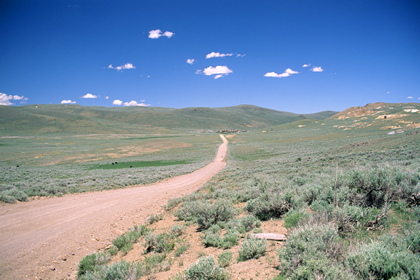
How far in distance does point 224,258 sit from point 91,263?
4.31m

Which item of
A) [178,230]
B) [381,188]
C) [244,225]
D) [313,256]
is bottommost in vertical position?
[178,230]

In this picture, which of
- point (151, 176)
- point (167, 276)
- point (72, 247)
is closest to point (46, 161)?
point (151, 176)

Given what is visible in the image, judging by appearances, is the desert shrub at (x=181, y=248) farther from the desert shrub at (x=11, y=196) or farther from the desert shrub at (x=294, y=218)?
the desert shrub at (x=11, y=196)

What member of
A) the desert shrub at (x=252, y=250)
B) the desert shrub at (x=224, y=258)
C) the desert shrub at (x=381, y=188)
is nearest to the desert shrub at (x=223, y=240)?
the desert shrub at (x=224, y=258)

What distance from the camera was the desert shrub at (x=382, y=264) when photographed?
3076mm

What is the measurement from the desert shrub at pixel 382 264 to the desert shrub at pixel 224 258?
2.53 m

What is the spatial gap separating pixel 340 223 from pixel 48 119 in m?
192

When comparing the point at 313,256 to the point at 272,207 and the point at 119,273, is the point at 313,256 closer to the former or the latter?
→ the point at 272,207

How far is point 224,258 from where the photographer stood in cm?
520

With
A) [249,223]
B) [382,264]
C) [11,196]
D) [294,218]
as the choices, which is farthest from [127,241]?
[11,196]

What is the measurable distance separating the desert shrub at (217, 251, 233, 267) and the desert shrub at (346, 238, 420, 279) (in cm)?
253

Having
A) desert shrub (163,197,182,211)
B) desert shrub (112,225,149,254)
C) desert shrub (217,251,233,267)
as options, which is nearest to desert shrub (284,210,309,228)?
desert shrub (217,251,233,267)

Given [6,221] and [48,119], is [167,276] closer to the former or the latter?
[6,221]

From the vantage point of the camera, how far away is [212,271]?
433 centimetres
